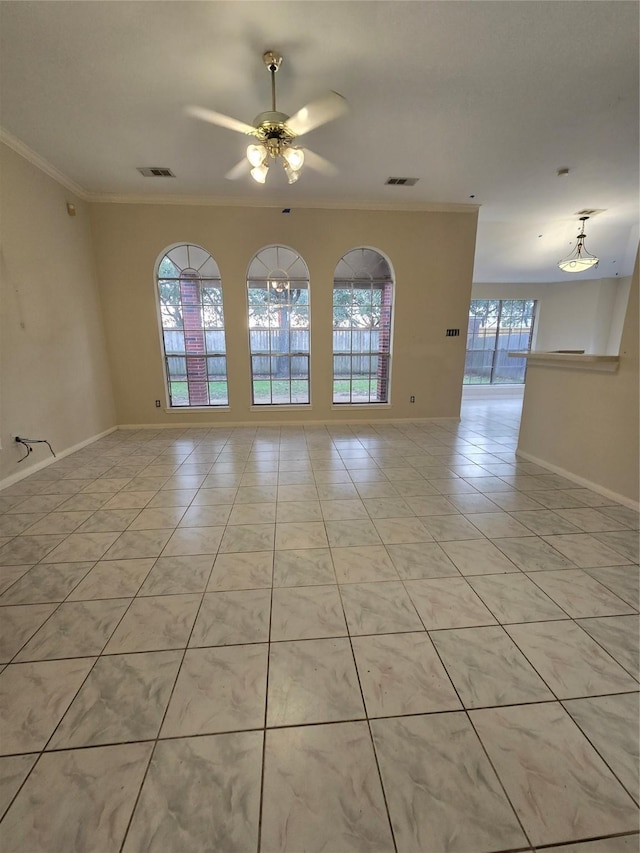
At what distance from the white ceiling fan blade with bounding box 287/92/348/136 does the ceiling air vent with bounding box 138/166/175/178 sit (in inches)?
89.3

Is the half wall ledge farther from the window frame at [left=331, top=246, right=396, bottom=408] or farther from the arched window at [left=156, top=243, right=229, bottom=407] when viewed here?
the arched window at [left=156, top=243, right=229, bottom=407]

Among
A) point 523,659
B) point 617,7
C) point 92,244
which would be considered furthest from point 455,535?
point 92,244

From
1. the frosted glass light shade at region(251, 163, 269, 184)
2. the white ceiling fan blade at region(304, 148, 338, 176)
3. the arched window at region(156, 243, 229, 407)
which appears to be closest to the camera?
the frosted glass light shade at region(251, 163, 269, 184)

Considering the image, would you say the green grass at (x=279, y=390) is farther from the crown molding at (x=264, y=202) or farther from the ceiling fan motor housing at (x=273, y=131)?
the ceiling fan motor housing at (x=273, y=131)

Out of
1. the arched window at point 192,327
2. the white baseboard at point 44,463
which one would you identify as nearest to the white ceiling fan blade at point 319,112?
the arched window at point 192,327

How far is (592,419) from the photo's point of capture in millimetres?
2875

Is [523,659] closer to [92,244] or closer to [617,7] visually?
[617,7]

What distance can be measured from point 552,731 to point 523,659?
0.27m

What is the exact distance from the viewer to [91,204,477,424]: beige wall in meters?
4.52

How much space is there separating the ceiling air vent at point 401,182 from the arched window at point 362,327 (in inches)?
36.6

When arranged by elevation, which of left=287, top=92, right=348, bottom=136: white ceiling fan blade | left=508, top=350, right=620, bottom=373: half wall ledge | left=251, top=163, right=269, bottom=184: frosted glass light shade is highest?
left=287, top=92, right=348, bottom=136: white ceiling fan blade

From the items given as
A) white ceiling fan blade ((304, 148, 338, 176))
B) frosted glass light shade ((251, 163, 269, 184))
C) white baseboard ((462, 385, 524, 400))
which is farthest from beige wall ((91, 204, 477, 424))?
white baseboard ((462, 385, 524, 400))

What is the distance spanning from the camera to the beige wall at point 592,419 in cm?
257

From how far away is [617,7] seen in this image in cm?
190
